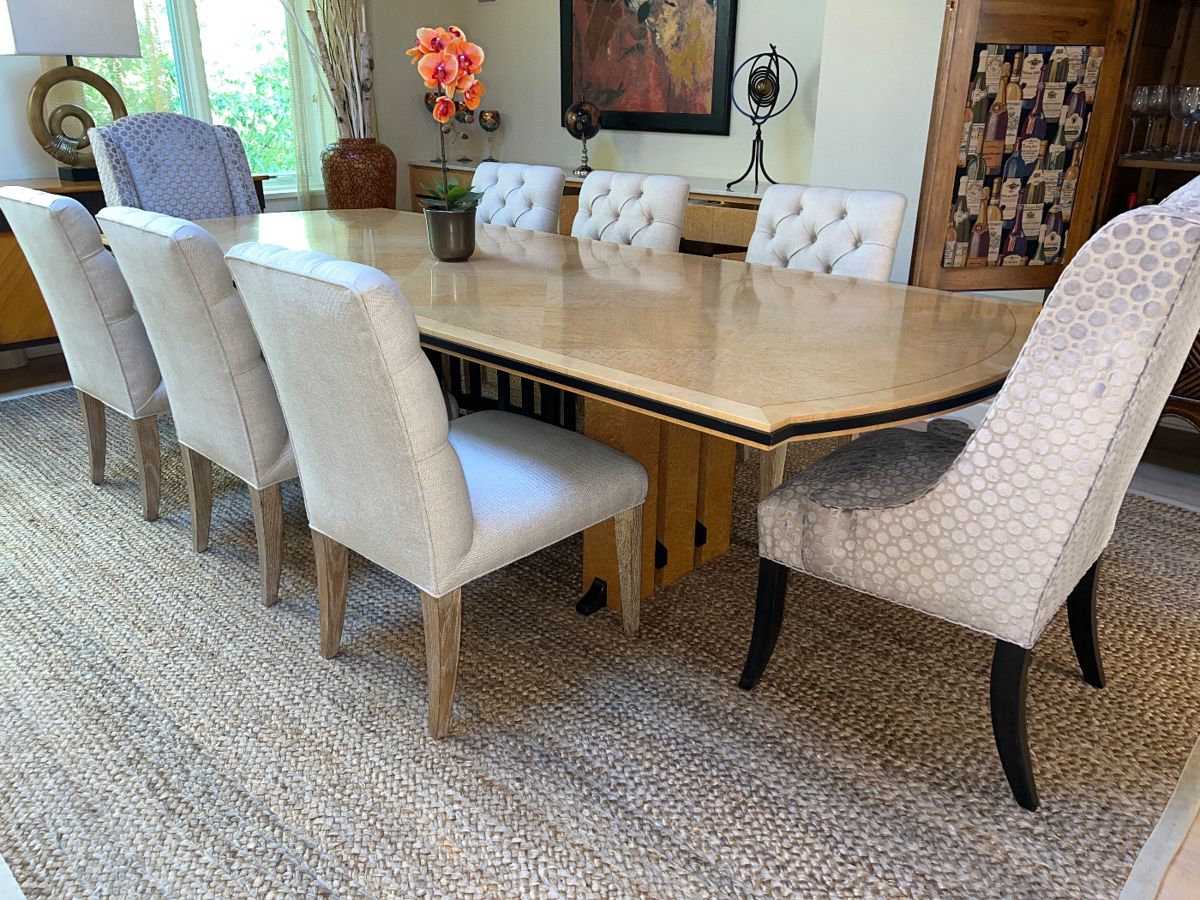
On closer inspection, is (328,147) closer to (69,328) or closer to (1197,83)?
(69,328)

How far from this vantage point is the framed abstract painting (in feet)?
14.2

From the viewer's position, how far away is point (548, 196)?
325 cm

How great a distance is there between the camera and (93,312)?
7.84ft

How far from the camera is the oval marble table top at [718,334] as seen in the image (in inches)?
56.2

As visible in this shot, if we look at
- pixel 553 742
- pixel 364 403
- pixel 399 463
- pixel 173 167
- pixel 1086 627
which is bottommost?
pixel 553 742

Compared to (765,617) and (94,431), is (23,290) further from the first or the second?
(765,617)

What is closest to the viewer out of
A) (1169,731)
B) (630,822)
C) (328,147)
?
(630,822)

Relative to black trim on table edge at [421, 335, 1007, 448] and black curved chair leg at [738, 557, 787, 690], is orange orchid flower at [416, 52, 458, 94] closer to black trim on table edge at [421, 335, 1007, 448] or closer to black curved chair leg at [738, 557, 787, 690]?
black trim on table edge at [421, 335, 1007, 448]

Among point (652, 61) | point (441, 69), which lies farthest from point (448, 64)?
point (652, 61)

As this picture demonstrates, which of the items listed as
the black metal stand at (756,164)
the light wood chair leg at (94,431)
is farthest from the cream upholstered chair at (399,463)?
the black metal stand at (756,164)

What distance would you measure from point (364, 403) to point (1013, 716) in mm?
1222

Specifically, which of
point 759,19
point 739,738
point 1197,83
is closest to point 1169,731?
point 739,738

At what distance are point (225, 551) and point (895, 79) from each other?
9.12 feet

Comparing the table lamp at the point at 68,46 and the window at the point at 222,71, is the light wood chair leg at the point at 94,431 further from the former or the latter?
the window at the point at 222,71
